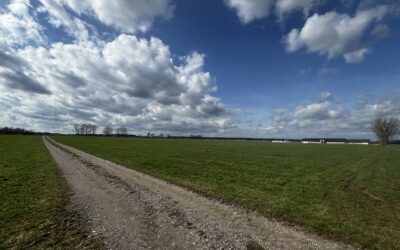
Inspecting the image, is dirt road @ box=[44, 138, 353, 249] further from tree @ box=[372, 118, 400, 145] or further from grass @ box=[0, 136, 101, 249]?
tree @ box=[372, 118, 400, 145]

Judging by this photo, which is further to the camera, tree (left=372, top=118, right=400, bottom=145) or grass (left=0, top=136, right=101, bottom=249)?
tree (left=372, top=118, right=400, bottom=145)

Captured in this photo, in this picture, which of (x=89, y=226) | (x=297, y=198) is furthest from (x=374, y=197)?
(x=89, y=226)

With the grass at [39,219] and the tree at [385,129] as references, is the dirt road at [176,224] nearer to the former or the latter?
the grass at [39,219]

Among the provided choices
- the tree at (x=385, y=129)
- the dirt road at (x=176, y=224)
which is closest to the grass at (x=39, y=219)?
the dirt road at (x=176, y=224)

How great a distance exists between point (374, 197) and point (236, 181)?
7.80 meters

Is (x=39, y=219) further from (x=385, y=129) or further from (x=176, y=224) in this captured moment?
(x=385, y=129)

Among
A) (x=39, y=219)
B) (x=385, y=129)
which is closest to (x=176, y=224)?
(x=39, y=219)

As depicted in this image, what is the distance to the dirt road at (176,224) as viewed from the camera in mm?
6883

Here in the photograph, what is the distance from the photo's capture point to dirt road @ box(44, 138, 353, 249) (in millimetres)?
6883

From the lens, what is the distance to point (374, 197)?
13406mm

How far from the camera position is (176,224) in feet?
26.8

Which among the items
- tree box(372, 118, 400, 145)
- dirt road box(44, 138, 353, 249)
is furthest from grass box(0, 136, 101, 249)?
tree box(372, 118, 400, 145)

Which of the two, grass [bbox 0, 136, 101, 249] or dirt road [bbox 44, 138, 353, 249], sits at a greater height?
dirt road [bbox 44, 138, 353, 249]

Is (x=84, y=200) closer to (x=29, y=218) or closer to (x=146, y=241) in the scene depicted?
(x=29, y=218)
